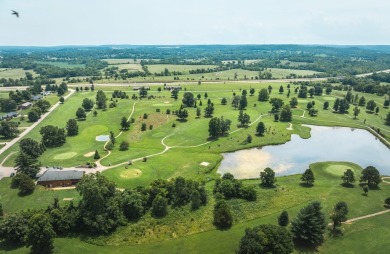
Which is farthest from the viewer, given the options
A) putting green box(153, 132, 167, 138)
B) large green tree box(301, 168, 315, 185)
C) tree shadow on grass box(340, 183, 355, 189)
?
putting green box(153, 132, 167, 138)

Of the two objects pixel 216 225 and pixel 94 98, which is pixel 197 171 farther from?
pixel 94 98

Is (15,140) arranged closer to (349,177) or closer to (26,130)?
(26,130)

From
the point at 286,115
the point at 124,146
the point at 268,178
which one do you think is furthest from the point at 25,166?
the point at 286,115

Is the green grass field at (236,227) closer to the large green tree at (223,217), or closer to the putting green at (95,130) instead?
the large green tree at (223,217)

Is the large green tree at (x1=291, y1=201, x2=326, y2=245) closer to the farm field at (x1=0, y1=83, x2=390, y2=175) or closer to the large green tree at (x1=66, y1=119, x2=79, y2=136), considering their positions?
the farm field at (x1=0, y1=83, x2=390, y2=175)

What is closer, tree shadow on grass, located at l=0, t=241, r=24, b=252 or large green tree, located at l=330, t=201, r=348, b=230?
tree shadow on grass, located at l=0, t=241, r=24, b=252

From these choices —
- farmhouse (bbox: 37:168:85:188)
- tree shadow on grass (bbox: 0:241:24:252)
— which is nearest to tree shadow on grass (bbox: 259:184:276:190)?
farmhouse (bbox: 37:168:85:188)

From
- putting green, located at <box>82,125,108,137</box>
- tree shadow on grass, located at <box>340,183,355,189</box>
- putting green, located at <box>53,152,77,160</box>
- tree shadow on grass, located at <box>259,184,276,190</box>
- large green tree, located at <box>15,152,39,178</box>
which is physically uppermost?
large green tree, located at <box>15,152,39,178</box>

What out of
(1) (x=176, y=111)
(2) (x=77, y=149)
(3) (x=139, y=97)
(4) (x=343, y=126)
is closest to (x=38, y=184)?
(2) (x=77, y=149)
